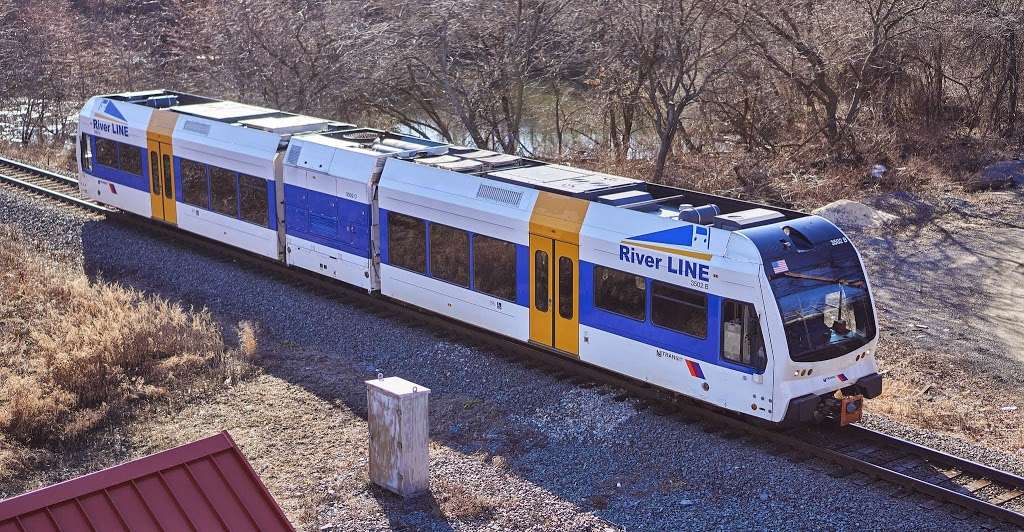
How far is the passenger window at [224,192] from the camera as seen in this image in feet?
61.4

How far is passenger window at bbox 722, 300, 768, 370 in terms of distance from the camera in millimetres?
11500

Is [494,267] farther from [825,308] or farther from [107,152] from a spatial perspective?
[107,152]

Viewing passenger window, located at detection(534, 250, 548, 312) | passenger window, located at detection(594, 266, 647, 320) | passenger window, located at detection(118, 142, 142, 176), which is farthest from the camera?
passenger window, located at detection(118, 142, 142, 176)

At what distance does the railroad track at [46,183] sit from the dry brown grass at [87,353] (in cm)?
515

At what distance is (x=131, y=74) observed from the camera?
36562mm

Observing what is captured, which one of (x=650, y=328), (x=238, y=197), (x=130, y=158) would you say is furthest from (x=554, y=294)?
(x=130, y=158)

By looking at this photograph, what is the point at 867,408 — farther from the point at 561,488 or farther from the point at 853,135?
the point at 853,135

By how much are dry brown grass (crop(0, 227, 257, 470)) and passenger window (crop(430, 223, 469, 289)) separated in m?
2.77

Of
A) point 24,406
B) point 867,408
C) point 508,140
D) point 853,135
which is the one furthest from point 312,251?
point 853,135

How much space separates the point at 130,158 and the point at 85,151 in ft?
5.66

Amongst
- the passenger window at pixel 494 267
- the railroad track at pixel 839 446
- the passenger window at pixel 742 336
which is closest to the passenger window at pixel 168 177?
the railroad track at pixel 839 446

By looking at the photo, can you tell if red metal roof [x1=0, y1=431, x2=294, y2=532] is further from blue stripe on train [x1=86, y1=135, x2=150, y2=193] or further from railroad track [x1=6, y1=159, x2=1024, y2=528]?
blue stripe on train [x1=86, y1=135, x2=150, y2=193]

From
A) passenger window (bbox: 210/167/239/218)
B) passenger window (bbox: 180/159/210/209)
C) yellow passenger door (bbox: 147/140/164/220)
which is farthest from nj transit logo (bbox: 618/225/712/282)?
yellow passenger door (bbox: 147/140/164/220)

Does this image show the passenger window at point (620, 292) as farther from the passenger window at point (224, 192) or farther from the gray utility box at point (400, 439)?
the passenger window at point (224, 192)
